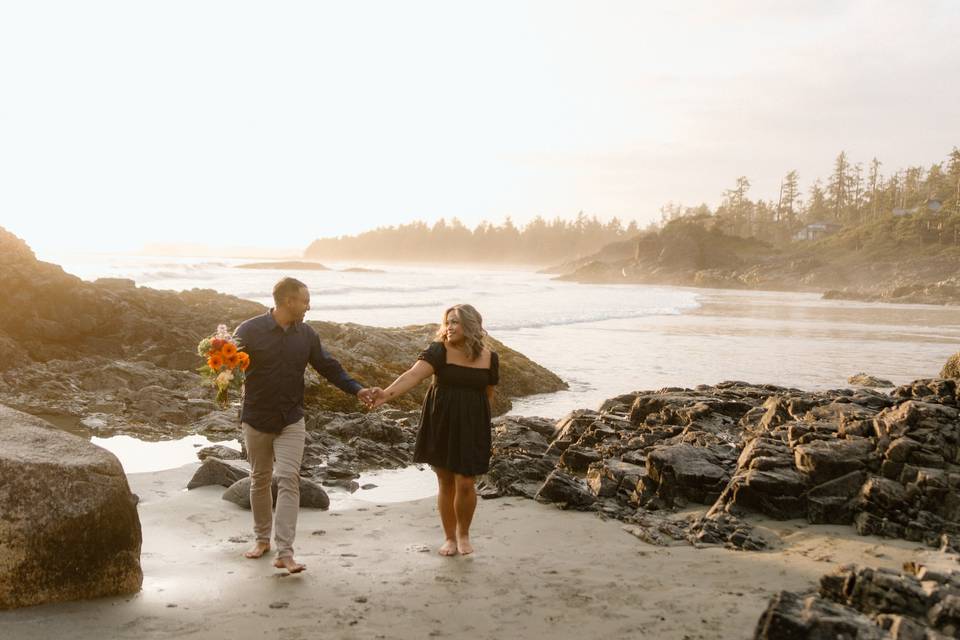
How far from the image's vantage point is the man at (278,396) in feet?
18.5

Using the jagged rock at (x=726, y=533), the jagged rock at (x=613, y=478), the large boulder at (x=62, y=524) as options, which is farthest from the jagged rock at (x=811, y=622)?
the large boulder at (x=62, y=524)

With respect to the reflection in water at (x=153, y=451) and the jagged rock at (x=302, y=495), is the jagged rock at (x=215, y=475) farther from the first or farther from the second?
the reflection in water at (x=153, y=451)

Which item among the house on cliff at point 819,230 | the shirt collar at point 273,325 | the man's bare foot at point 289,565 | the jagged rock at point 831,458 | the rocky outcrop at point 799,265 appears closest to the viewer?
the man's bare foot at point 289,565

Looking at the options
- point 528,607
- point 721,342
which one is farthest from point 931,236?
point 528,607

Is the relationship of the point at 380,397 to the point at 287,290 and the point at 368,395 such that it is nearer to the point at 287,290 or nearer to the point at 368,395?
the point at 368,395

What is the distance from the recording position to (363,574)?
5520 mm

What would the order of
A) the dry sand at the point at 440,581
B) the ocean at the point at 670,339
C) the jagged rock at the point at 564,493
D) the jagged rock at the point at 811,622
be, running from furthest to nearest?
the ocean at the point at 670,339, the jagged rock at the point at 564,493, the dry sand at the point at 440,581, the jagged rock at the point at 811,622

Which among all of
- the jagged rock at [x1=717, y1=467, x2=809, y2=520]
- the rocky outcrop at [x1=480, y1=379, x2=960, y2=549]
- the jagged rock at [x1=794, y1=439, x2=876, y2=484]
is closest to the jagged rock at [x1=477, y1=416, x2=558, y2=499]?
the rocky outcrop at [x1=480, y1=379, x2=960, y2=549]

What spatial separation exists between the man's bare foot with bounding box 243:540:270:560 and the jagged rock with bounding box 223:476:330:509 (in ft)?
4.70

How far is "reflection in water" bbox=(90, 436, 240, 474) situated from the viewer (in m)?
8.88

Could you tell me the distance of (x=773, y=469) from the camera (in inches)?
286

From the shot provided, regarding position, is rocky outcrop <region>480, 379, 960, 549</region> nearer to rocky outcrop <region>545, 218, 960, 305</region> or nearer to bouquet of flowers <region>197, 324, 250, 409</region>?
bouquet of flowers <region>197, 324, 250, 409</region>

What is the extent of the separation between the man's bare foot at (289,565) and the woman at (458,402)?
1163 mm

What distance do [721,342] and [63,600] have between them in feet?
76.3
